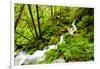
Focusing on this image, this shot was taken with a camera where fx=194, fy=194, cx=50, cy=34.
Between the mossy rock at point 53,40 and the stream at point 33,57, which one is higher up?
the mossy rock at point 53,40

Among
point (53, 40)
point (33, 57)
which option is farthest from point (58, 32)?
point (33, 57)

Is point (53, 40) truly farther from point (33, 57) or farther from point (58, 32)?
point (33, 57)

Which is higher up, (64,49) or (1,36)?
(1,36)

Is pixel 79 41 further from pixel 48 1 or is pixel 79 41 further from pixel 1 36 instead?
pixel 1 36

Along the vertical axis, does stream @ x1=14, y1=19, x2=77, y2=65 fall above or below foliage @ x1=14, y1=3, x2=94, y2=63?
below

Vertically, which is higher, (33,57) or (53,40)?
(53,40)

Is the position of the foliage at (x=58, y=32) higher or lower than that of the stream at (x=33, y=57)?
higher

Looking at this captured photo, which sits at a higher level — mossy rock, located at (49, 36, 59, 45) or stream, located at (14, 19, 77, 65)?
mossy rock, located at (49, 36, 59, 45)

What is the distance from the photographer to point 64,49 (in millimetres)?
2025

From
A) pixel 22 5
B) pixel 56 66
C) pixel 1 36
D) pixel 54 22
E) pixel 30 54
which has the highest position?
pixel 22 5

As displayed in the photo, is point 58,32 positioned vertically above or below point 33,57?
above
